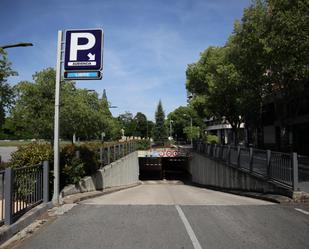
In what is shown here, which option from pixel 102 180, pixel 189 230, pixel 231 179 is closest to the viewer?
pixel 189 230

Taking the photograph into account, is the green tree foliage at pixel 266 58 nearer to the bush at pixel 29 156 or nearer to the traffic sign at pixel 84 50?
the traffic sign at pixel 84 50

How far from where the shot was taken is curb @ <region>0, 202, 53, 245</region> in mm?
6592

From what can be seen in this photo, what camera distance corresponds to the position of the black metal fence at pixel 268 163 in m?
11.6

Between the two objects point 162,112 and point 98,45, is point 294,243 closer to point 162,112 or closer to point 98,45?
point 98,45

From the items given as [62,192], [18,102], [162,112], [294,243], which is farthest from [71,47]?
[162,112]

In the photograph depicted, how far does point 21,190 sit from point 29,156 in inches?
109

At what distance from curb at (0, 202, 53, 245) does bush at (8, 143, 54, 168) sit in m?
1.67

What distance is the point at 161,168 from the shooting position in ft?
214

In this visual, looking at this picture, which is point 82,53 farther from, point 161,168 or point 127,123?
point 127,123

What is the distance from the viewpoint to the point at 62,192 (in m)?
11.1

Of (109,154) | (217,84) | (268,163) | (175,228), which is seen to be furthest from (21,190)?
(217,84)

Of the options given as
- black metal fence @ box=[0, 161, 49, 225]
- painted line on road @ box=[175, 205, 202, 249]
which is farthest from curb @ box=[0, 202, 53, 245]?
painted line on road @ box=[175, 205, 202, 249]

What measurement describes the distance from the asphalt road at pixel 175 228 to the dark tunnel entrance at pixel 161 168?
172 feet

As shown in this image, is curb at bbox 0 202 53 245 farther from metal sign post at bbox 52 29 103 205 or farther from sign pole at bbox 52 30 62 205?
metal sign post at bbox 52 29 103 205
